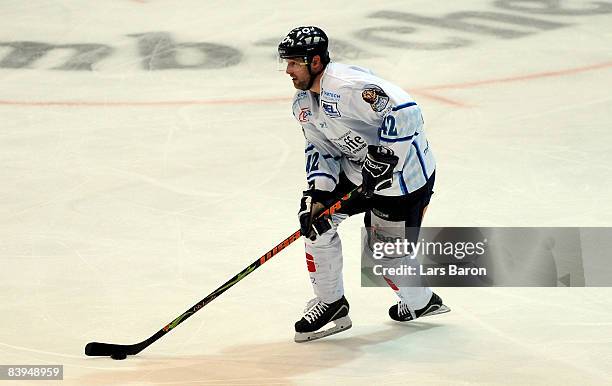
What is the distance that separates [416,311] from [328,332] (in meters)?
0.34

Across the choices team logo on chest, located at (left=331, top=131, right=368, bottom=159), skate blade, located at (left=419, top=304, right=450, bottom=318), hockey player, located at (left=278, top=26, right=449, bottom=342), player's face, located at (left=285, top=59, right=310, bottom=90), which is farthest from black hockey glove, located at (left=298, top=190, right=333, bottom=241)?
skate blade, located at (left=419, top=304, right=450, bottom=318)

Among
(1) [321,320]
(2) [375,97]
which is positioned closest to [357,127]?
(2) [375,97]

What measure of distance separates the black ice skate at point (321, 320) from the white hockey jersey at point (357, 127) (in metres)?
0.43

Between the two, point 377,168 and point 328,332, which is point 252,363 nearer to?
point 328,332

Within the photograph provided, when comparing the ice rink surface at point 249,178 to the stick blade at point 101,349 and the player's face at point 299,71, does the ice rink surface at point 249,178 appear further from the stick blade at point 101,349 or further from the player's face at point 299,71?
the player's face at point 299,71

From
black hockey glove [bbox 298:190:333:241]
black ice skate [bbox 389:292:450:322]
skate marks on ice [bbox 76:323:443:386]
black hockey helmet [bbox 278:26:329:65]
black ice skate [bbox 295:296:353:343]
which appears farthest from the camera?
black ice skate [bbox 389:292:450:322]

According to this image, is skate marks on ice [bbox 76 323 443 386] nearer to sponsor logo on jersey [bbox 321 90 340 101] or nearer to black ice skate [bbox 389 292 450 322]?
black ice skate [bbox 389 292 450 322]

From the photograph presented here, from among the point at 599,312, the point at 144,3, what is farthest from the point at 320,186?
the point at 144,3

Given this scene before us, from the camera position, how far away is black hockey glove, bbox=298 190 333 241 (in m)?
3.51

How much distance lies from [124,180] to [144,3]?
4109 millimetres

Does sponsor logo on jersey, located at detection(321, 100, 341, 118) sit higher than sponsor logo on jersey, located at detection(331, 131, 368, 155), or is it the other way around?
sponsor logo on jersey, located at detection(321, 100, 341, 118)

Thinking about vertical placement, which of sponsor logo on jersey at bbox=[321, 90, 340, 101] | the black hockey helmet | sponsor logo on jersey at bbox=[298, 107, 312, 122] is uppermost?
the black hockey helmet

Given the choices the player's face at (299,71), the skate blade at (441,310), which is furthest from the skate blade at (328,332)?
the player's face at (299,71)

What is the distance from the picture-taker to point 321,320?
3654 millimetres
